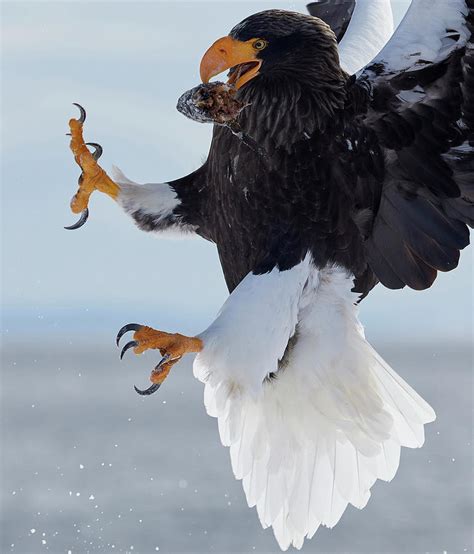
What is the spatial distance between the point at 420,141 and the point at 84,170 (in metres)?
1.22

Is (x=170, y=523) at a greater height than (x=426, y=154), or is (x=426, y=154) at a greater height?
(x=426, y=154)

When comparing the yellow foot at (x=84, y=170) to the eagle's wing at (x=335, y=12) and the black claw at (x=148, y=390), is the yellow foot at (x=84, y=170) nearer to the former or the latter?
the black claw at (x=148, y=390)

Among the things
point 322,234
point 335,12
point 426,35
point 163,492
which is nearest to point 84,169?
point 322,234

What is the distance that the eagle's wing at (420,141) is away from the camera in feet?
12.1

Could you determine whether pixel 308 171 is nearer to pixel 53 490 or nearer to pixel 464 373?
pixel 53 490

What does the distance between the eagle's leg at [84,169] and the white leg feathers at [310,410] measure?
81cm

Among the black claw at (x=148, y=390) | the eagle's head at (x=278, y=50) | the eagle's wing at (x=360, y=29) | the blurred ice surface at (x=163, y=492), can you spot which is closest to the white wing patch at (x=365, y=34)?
the eagle's wing at (x=360, y=29)

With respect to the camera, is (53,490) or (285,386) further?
(53,490)

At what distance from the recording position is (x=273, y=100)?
12.8ft

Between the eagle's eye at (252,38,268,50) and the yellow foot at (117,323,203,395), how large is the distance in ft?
3.00

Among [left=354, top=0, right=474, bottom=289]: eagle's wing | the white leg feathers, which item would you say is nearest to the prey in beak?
[left=354, top=0, right=474, bottom=289]: eagle's wing

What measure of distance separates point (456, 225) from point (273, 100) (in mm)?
702

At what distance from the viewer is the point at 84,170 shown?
4359 millimetres

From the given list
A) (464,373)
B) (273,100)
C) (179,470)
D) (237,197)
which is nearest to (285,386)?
(237,197)
